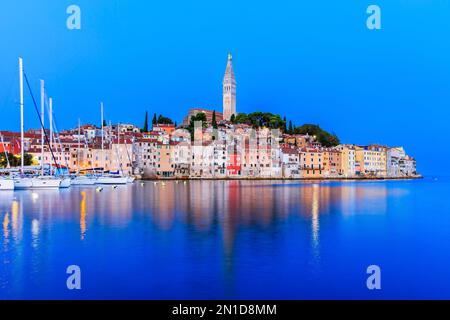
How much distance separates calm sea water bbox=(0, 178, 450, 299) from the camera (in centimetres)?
742

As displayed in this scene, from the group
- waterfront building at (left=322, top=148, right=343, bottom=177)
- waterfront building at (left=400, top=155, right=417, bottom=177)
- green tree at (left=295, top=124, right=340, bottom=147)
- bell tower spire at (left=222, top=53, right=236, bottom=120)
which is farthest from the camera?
bell tower spire at (left=222, top=53, right=236, bottom=120)

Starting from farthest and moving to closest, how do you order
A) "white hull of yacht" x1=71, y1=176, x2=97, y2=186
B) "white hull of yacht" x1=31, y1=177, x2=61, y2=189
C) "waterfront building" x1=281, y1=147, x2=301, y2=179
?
"waterfront building" x1=281, y1=147, x2=301, y2=179
"white hull of yacht" x1=71, y1=176, x2=97, y2=186
"white hull of yacht" x1=31, y1=177, x2=61, y2=189

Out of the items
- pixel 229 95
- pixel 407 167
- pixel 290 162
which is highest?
pixel 229 95

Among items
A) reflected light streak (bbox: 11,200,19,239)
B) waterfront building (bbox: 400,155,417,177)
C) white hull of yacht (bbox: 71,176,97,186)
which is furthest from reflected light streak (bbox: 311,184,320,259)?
waterfront building (bbox: 400,155,417,177)

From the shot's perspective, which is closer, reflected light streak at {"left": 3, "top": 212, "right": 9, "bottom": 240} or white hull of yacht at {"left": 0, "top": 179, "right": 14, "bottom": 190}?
reflected light streak at {"left": 3, "top": 212, "right": 9, "bottom": 240}

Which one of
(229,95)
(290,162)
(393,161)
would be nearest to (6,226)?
(290,162)

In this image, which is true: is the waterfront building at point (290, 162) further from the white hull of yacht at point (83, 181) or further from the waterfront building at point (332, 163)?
the white hull of yacht at point (83, 181)

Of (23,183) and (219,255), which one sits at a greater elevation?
(23,183)

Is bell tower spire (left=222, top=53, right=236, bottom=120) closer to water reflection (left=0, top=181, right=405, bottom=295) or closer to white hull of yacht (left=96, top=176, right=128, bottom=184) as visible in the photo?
white hull of yacht (left=96, top=176, right=128, bottom=184)

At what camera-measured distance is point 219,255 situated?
9.75 meters

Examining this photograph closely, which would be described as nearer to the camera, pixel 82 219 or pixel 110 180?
pixel 82 219

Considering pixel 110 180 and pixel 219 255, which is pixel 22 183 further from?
pixel 219 255

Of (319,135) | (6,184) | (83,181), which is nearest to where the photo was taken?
(6,184)
